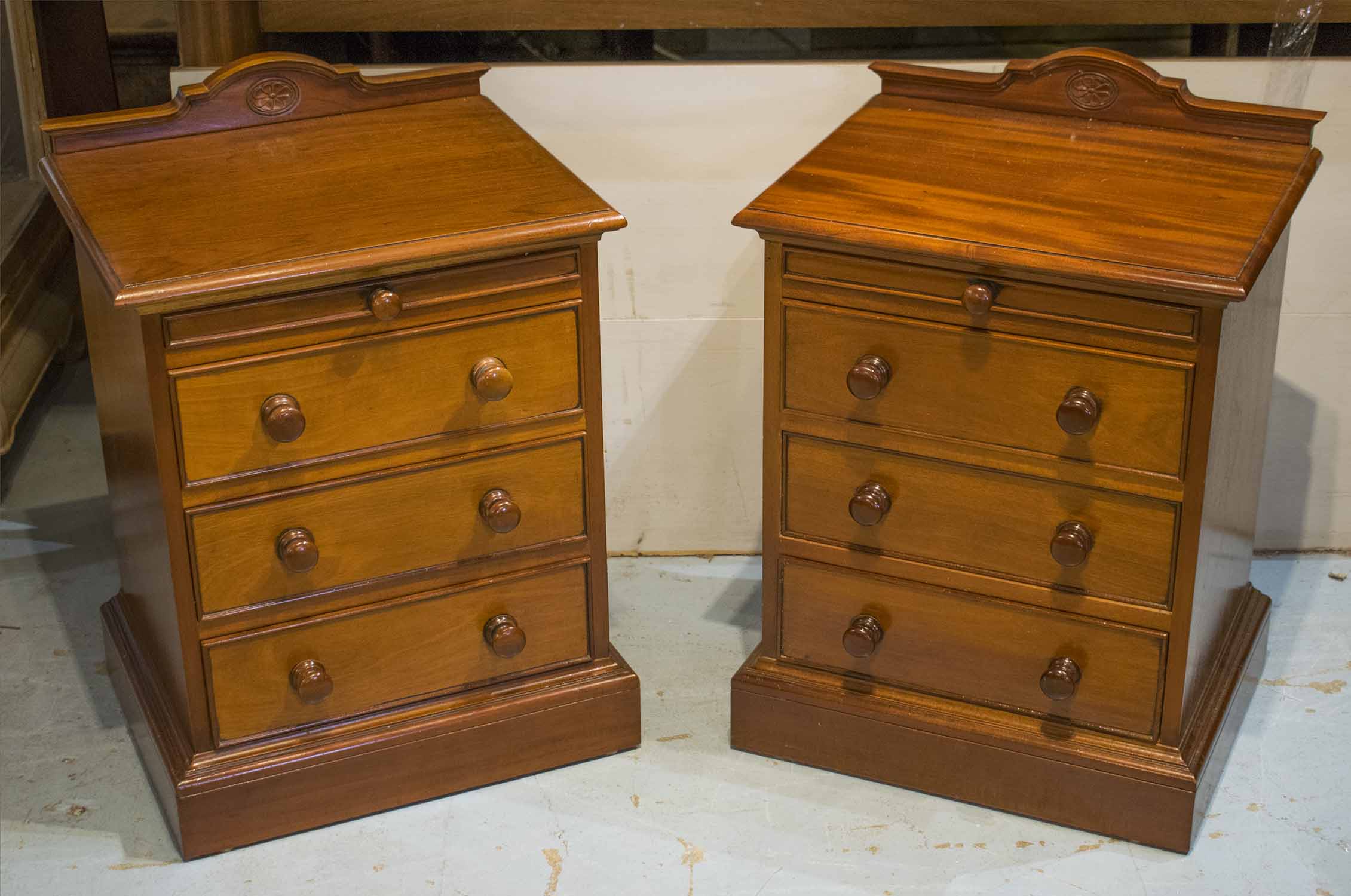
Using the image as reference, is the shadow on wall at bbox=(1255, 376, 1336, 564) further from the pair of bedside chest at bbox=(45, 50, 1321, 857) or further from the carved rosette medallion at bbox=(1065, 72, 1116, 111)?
the carved rosette medallion at bbox=(1065, 72, 1116, 111)

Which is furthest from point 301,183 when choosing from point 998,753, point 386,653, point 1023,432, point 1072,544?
point 998,753

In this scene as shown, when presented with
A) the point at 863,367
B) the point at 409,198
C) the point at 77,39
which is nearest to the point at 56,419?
the point at 77,39

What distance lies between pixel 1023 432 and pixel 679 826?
0.72 meters

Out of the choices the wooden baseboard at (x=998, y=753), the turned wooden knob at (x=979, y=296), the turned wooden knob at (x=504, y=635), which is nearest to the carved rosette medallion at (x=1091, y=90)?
the turned wooden knob at (x=979, y=296)

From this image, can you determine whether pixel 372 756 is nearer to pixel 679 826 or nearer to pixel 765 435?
pixel 679 826

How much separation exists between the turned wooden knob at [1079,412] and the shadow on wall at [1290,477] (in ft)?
2.94

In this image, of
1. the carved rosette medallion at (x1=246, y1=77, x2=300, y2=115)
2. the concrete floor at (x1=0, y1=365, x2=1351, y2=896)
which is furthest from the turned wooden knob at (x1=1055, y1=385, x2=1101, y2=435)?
the carved rosette medallion at (x1=246, y1=77, x2=300, y2=115)

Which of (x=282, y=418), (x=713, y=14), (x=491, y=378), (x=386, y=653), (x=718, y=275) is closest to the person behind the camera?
(x=282, y=418)

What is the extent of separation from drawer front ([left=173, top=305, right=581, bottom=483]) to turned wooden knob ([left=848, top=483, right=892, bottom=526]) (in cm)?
41

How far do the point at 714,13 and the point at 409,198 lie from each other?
741 mm

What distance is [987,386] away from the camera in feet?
6.71

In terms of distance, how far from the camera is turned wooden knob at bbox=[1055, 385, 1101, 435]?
1.97 m

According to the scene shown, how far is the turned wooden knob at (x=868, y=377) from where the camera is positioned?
81.2 inches

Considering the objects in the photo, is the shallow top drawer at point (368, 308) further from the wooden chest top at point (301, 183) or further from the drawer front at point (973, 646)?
the drawer front at point (973, 646)
